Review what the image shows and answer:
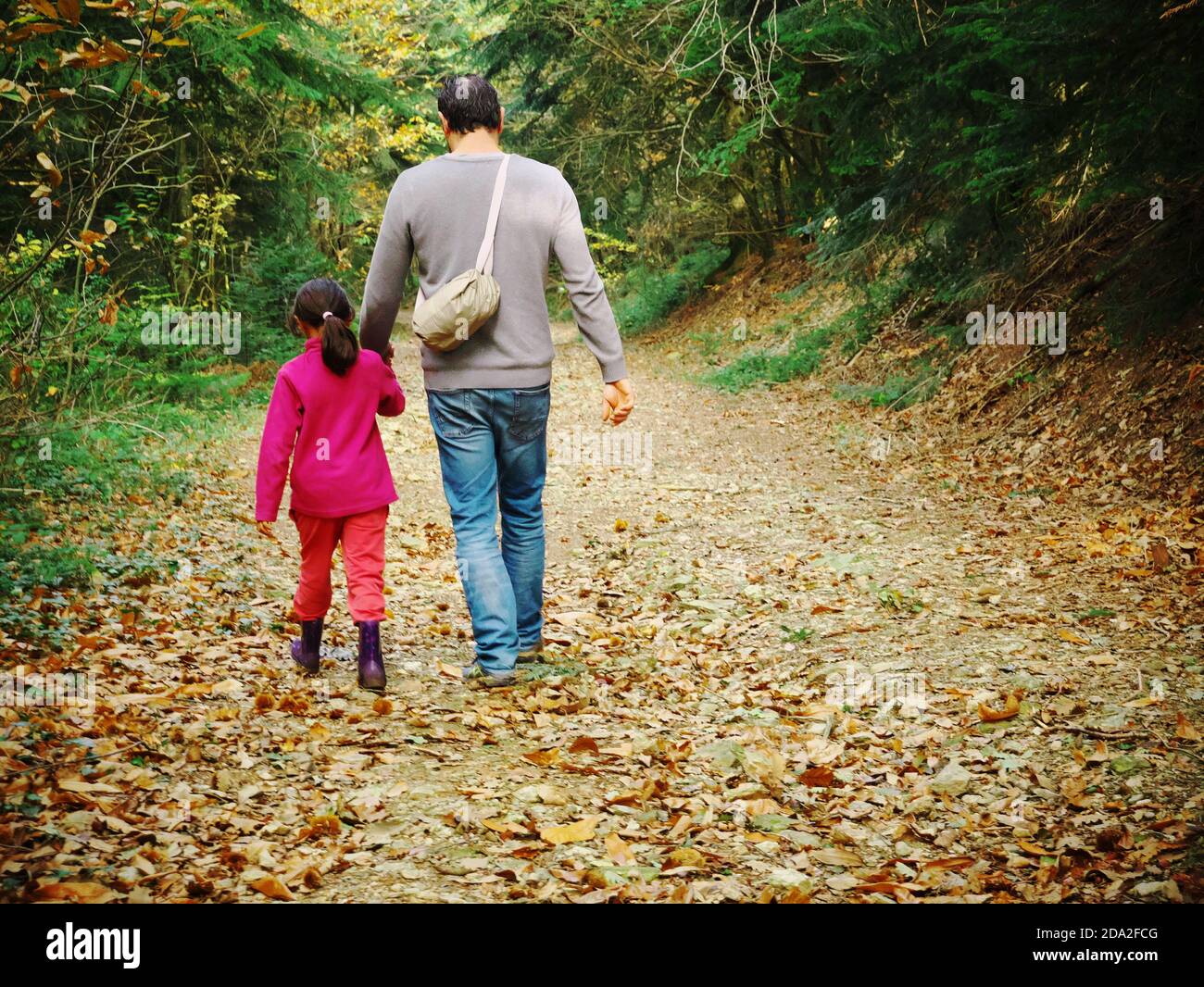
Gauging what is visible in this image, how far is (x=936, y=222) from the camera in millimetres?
11023

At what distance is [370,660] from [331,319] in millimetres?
1597

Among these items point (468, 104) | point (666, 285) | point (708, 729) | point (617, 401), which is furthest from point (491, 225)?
point (666, 285)

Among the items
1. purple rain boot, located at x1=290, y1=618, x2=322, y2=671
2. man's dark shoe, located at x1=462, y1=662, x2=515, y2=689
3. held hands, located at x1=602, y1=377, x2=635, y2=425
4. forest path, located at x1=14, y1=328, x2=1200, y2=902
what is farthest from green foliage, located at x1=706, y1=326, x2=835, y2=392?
purple rain boot, located at x1=290, y1=618, x2=322, y2=671

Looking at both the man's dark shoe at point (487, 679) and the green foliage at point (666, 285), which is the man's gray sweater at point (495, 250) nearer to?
the man's dark shoe at point (487, 679)

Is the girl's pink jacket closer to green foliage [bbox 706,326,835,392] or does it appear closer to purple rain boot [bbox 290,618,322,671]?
purple rain boot [bbox 290,618,322,671]

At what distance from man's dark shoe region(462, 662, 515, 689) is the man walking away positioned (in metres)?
0.01

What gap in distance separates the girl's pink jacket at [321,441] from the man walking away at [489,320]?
10.5 inches

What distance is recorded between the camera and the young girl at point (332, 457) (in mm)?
4355

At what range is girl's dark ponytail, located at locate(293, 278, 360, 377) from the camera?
430 centimetres

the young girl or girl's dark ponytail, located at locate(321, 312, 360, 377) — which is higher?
girl's dark ponytail, located at locate(321, 312, 360, 377)

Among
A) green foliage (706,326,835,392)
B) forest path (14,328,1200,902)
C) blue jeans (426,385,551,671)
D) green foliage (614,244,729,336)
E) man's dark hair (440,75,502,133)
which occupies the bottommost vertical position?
forest path (14,328,1200,902)

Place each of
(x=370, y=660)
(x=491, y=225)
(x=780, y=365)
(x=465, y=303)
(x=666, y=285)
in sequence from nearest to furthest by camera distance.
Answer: (x=465, y=303), (x=491, y=225), (x=370, y=660), (x=780, y=365), (x=666, y=285)

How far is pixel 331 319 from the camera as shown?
4.33 meters

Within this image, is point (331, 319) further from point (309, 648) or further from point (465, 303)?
point (309, 648)
